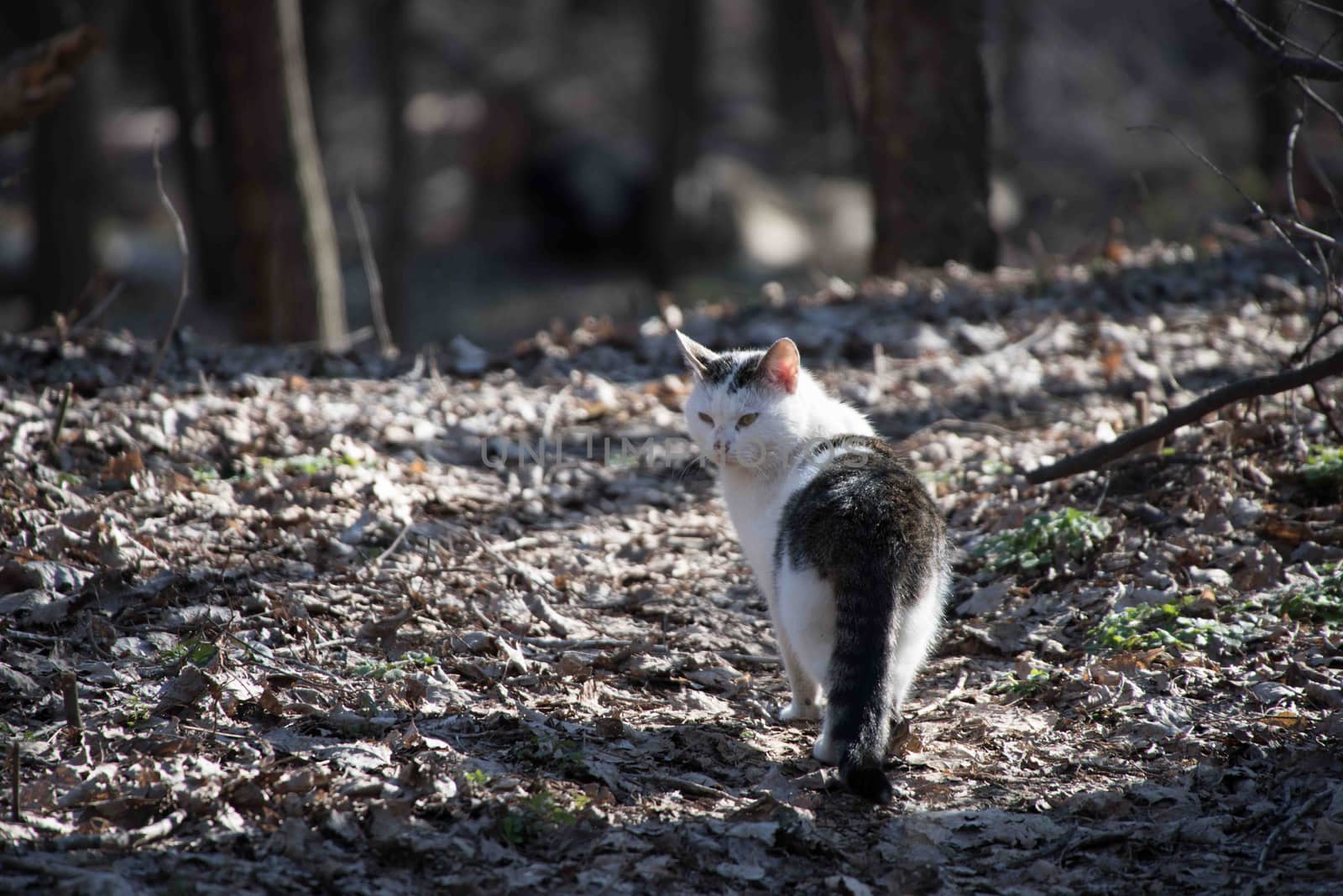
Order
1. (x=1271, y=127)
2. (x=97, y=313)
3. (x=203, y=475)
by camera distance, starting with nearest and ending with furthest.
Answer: (x=203, y=475) < (x=97, y=313) < (x=1271, y=127)

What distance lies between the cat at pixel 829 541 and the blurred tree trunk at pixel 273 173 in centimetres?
485

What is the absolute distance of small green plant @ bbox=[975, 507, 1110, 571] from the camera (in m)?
5.11

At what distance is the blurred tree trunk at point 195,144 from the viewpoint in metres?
13.9

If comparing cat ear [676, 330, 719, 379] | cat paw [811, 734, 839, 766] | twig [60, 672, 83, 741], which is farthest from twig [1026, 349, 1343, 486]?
twig [60, 672, 83, 741]

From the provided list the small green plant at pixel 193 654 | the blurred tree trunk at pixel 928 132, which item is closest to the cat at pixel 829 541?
the small green plant at pixel 193 654

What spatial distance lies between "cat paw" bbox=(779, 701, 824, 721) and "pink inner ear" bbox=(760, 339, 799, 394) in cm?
128

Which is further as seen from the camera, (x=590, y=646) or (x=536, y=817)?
(x=590, y=646)

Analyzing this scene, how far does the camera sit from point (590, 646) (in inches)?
184

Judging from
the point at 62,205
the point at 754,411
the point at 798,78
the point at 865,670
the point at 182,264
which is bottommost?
the point at 865,670

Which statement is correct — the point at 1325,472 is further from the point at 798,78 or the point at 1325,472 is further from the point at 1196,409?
the point at 798,78

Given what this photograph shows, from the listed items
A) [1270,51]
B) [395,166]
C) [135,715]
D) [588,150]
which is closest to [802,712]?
[135,715]

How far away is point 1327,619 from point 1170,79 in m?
28.6

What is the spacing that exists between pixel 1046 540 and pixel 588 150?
1643 centimetres

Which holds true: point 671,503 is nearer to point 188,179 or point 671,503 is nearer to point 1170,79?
point 188,179
